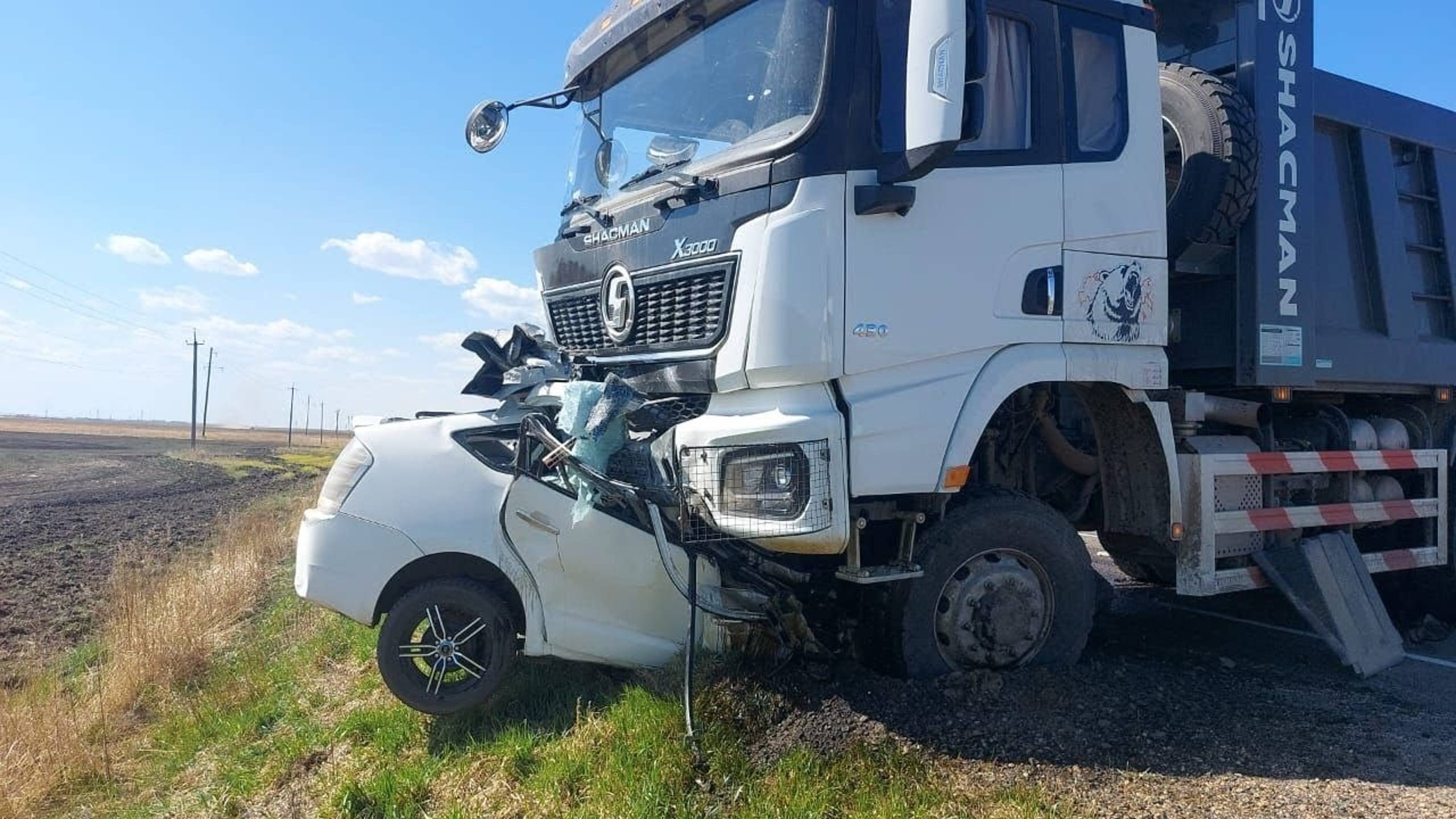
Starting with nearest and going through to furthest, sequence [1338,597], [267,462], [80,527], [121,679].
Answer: [1338,597] < [121,679] < [80,527] < [267,462]

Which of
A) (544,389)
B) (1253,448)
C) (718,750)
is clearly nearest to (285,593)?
(544,389)

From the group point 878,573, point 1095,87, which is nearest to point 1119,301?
point 1095,87

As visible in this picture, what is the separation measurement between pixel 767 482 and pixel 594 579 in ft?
4.05

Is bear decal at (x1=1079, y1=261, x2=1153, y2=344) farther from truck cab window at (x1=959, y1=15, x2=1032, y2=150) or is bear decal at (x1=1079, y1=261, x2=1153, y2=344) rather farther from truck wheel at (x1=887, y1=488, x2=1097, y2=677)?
truck wheel at (x1=887, y1=488, x2=1097, y2=677)

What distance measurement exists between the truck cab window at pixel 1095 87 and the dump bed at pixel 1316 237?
3.45 ft

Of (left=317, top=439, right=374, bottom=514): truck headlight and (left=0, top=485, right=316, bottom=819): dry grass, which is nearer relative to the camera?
(left=317, top=439, right=374, bottom=514): truck headlight

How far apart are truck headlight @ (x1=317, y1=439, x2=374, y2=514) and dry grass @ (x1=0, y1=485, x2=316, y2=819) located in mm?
2415

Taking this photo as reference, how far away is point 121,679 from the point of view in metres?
6.56

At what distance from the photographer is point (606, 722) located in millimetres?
4148

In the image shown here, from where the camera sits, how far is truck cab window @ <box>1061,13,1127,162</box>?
4250 mm

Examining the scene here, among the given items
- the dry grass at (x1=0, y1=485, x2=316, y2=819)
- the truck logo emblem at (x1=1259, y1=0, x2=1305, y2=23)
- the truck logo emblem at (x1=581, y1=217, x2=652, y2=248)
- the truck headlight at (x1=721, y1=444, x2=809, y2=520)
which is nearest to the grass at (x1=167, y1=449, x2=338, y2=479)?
the dry grass at (x1=0, y1=485, x2=316, y2=819)

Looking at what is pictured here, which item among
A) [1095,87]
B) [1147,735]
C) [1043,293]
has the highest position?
[1095,87]

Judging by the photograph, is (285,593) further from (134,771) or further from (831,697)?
(831,697)

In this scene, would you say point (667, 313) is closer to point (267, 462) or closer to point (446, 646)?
point (446, 646)
